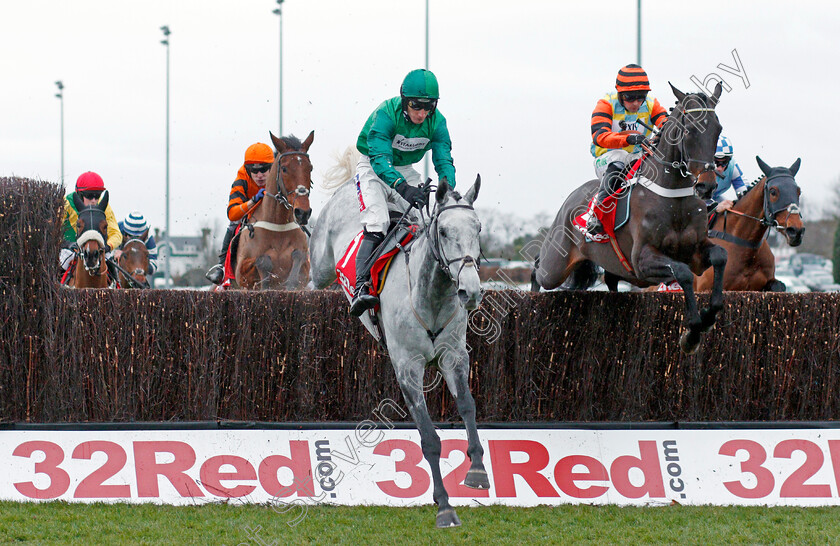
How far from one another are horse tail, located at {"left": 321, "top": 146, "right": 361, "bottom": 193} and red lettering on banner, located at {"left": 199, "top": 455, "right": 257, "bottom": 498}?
3.34 m

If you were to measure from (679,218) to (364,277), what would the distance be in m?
2.40

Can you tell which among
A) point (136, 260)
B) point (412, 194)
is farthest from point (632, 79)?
point (136, 260)

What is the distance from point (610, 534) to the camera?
5199 mm

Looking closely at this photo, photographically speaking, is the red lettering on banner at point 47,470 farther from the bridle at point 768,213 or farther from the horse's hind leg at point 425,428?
the bridle at point 768,213

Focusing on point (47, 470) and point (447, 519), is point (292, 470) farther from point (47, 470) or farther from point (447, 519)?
point (47, 470)

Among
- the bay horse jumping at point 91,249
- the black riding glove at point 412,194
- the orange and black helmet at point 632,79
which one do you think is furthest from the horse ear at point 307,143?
the black riding glove at point 412,194

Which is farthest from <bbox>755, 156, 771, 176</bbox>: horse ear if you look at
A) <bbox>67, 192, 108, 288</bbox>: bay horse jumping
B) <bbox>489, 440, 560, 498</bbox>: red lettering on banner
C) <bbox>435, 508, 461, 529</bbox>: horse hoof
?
<bbox>67, 192, 108, 288</bbox>: bay horse jumping

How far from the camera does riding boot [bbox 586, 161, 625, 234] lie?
739 centimetres

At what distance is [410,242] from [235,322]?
5.10 feet

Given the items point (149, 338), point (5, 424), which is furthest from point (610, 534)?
point (5, 424)

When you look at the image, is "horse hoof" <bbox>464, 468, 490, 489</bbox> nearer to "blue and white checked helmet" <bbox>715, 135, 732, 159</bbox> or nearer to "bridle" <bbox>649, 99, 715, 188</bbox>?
"bridle" <bbox>649, 99, 715, 188</bbox>

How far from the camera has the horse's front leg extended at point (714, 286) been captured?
6.31m

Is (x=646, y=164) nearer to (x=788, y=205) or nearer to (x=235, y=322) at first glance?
(x=788, y=205)

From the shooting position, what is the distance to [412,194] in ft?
19.1
